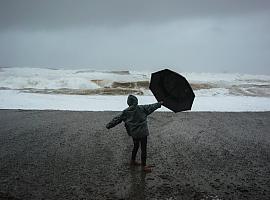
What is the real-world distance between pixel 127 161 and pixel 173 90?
195 centimetres

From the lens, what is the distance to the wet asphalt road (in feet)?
18.4

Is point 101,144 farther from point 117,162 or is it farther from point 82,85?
point 82,85

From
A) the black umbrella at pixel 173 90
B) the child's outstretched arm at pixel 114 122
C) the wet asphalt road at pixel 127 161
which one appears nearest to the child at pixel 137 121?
the child's outstretched arm at pixel 114 122

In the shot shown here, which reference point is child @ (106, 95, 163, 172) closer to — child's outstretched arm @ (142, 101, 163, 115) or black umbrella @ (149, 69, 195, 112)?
child's outstretched arm @ (142, 101, 163, 115)

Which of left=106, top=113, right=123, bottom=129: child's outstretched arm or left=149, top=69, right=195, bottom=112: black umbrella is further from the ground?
left=149, top=69, right=195, bottom=112: black umbrella

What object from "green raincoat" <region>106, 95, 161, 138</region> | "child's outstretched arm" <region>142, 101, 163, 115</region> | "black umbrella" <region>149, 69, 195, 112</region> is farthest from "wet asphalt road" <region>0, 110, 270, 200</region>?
"black umbrella" <region>149, 69, 195, 112</region>

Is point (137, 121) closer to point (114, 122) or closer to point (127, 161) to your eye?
point (114, 122)

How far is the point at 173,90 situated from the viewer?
686 centimetres

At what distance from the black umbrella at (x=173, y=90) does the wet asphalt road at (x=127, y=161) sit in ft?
4.49

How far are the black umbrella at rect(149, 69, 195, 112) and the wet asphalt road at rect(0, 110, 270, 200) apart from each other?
1369mm

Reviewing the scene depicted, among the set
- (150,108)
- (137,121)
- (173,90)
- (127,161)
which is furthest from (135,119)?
(127,161)

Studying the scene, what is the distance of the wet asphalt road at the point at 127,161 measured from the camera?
220 inches

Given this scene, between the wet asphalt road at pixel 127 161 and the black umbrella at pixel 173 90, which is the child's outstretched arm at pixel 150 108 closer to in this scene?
the black umbrella at pixel 173 90

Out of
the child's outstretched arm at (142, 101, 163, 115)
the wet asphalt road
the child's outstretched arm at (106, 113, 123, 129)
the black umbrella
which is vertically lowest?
the wet asphalt road
